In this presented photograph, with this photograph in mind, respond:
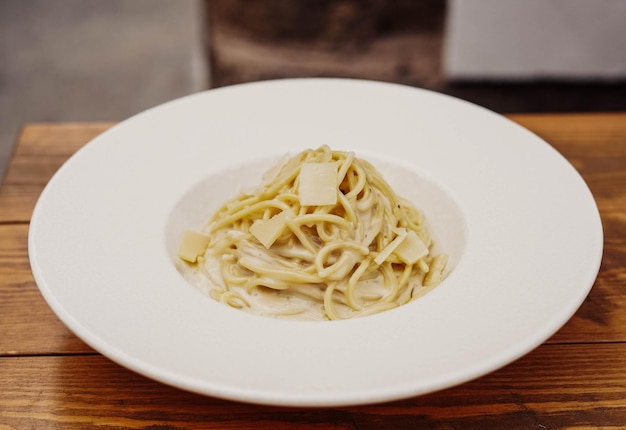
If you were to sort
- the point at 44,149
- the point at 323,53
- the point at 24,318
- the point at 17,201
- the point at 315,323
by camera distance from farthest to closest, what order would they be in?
the point at 323,53
the point at 44,149
the point at 17,201
the point at 24,318
the point at 315,323

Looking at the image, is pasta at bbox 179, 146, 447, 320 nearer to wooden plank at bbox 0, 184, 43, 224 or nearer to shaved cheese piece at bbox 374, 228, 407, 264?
shaved cheese piece at bbox 374, 228, 407, 264

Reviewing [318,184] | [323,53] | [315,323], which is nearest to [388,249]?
[318,184]

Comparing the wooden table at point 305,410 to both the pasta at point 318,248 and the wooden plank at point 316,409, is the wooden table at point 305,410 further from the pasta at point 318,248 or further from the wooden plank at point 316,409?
the pasta at point 318,248

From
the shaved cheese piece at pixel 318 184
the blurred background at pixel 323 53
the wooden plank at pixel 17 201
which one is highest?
the shaved cheese piece at pixel 318 184

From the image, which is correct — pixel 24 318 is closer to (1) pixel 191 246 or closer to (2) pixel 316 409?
(1) pixel 191 246

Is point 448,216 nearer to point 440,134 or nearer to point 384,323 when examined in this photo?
point 440,134

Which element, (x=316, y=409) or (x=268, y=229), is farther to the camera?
(x=268, y=229)

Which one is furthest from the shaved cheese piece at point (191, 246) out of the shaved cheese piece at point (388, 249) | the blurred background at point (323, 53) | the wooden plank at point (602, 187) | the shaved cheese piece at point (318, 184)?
the blurred background at point (323, 53)

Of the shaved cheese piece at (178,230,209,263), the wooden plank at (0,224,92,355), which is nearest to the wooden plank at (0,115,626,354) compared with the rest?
the wooden plank at (0,224,92,355)
